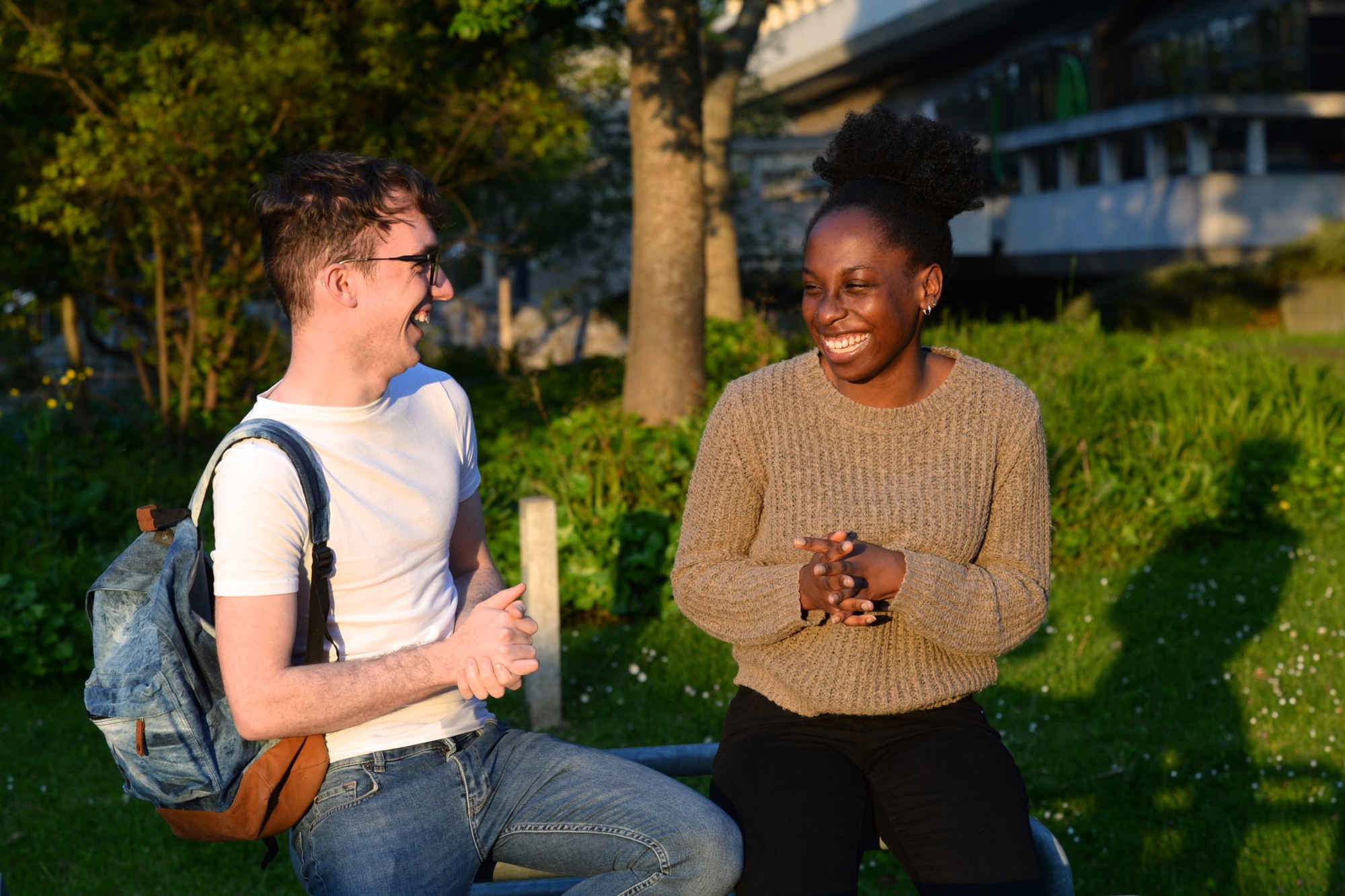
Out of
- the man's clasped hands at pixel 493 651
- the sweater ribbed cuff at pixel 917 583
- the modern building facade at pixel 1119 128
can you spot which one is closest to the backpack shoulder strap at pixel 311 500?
the man's clasped hands at pixel 493 651

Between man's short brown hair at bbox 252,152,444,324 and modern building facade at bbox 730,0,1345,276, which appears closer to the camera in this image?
man's short brown hair at bbox 252,152,444,324

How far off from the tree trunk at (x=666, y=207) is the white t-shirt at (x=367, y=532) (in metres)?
6.02

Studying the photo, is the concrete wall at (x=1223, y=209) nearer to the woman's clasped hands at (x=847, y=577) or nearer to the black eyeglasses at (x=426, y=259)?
the woman's clasped hands at (x=847, y=577)

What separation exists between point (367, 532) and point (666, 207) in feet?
22.1

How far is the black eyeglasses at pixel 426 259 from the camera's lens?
8.84 ft

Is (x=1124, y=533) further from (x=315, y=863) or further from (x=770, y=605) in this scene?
(x=315, y=863)

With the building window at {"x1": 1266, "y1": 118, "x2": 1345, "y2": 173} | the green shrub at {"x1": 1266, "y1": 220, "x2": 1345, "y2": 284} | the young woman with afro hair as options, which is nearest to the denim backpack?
the young woman with afro hair

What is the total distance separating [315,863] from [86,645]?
165 inches

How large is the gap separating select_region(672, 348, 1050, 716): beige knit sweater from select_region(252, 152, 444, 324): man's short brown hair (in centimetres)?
91

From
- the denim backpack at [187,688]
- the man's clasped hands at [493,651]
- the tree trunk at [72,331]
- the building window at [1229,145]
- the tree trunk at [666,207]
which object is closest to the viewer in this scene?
the denim backpack at [187,688]

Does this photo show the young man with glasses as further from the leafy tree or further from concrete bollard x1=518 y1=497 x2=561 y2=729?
the leafy tree

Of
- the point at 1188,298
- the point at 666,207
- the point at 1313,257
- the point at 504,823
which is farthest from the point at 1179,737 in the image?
the point at 1313,257

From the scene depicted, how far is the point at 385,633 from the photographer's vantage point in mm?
2721

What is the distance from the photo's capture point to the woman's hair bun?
314 cm
